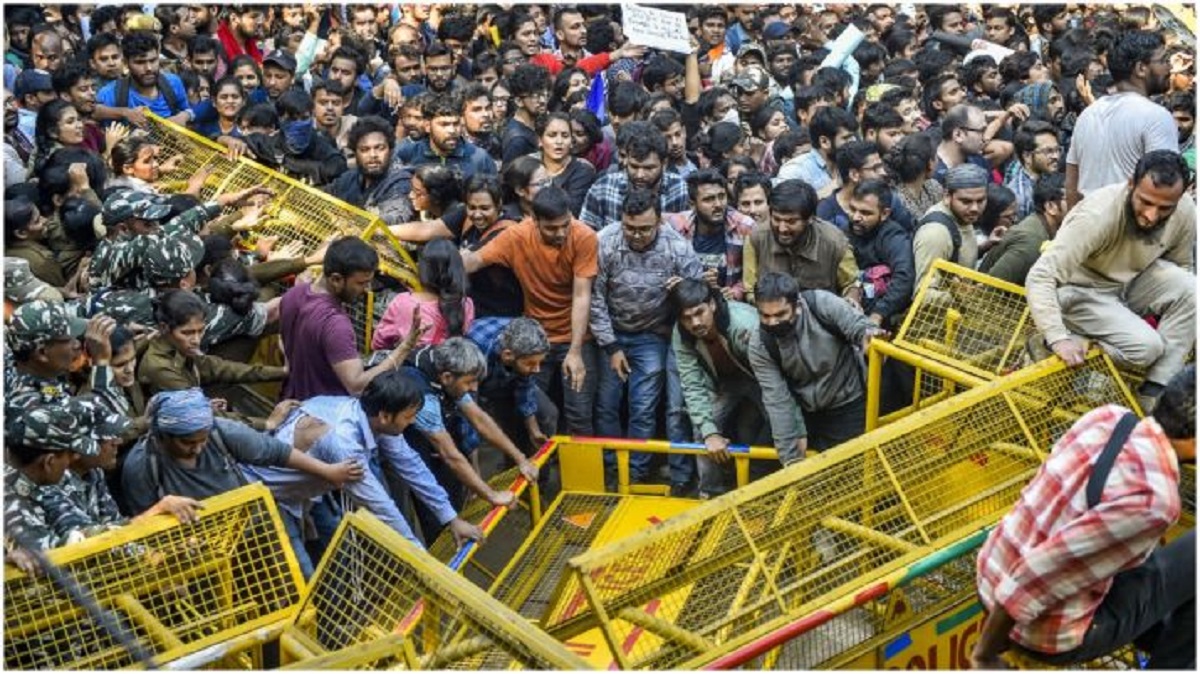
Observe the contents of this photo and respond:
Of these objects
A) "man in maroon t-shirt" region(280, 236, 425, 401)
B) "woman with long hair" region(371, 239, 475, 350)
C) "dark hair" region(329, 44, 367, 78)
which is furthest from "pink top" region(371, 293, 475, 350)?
"dark hair" region(329, 44, 367, 78)

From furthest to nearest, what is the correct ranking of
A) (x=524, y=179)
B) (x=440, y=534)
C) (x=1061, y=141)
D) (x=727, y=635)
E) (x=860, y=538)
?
(x=1061, y=141), (x=524, y=179), (x=440, y=534), (x=860, y=538), (x=727, y=635)

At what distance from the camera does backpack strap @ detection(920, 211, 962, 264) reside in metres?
7.40

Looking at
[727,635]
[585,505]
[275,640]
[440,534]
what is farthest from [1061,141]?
[275,640]

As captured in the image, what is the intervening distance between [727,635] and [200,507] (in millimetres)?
1811

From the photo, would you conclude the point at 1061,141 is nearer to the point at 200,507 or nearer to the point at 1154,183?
the point at 1154,183

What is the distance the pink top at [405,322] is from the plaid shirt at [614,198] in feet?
4.47

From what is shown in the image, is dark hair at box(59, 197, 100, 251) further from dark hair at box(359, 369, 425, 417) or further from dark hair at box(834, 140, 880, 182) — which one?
dark hair at box(834, 140, 880, 182)

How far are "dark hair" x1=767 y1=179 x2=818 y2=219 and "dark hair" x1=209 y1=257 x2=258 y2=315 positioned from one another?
253cm

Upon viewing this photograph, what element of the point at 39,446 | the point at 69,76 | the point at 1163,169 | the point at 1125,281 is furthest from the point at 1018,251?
the point at 69,76

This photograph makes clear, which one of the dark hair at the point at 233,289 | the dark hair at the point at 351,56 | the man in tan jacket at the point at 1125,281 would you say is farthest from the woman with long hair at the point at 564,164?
the man in tan jacket at the point at 1125,281

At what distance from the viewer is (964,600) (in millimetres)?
5078

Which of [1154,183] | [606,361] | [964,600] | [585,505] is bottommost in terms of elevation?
[585,505]

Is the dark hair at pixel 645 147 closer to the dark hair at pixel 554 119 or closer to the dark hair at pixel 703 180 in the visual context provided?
the dark hair at pixel 703 180

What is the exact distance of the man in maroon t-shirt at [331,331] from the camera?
6.39m
